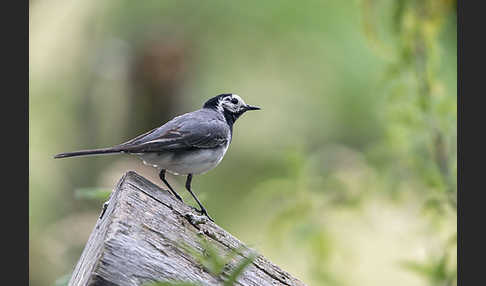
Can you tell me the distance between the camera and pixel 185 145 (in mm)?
3748

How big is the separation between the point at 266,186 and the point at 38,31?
136 inches

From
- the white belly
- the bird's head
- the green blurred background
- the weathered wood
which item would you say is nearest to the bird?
the white belly

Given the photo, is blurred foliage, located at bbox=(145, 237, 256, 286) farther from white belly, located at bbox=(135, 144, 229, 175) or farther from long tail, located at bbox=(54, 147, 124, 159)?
white belly, located at bbox=(135, 144, 229, 175)

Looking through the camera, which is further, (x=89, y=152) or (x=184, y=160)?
(x=184, y=160)

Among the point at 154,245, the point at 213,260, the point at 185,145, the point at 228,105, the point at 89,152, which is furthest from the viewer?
the point at 228,105

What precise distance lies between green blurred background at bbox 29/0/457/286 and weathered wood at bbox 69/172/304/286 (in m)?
1.81

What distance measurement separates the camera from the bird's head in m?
4.57

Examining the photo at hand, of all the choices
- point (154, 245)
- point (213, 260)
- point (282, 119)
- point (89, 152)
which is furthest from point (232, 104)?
point (213, 260)

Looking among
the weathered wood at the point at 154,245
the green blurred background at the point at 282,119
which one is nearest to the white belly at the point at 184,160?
the green blurred background at the point at 282,119

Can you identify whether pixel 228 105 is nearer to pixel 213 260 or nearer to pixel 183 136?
pixel 183 136

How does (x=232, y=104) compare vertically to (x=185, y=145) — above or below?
above

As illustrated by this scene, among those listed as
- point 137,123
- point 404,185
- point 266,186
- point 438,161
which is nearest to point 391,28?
point 438,161

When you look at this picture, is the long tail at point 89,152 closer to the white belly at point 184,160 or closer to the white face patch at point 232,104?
the white belly at point 184,160

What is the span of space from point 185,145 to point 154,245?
1.74 meters
